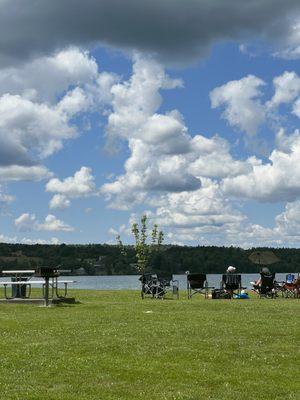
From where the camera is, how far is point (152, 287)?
27.3m

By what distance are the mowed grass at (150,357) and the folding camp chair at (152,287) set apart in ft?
33.7

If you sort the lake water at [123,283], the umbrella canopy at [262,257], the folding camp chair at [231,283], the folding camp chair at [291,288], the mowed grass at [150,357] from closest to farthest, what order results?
the mowed grass at [150,357]
the folding camp chair at [231,283]
the folding camp chair at [291,288]
the umbrella canopy at [262,257]
the lake water at [123,283]

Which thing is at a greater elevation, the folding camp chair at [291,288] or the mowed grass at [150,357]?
the folding camp chair at [291,288]

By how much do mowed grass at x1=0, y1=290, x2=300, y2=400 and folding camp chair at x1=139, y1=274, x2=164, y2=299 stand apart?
1027 cm

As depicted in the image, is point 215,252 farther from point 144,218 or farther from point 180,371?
point 180,371

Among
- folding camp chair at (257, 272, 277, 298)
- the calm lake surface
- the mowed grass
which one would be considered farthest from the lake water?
the mowed grass

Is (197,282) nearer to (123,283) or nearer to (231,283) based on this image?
(231,283)

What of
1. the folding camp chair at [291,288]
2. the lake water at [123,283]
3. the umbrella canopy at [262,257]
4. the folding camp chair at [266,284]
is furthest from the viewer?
the lake water at [123,283]

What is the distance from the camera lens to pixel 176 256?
94625 millimetres

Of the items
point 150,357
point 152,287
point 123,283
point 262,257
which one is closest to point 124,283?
point 123,283

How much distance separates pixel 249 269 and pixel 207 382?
3099 inches

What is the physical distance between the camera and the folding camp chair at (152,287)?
27.2 metres

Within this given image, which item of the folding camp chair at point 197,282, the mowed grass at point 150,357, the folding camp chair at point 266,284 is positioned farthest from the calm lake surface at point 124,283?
the mowed grass at point 150,357

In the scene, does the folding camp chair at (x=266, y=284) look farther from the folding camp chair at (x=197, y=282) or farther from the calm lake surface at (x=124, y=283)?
the calm lake surface at (x=124, y=283)
